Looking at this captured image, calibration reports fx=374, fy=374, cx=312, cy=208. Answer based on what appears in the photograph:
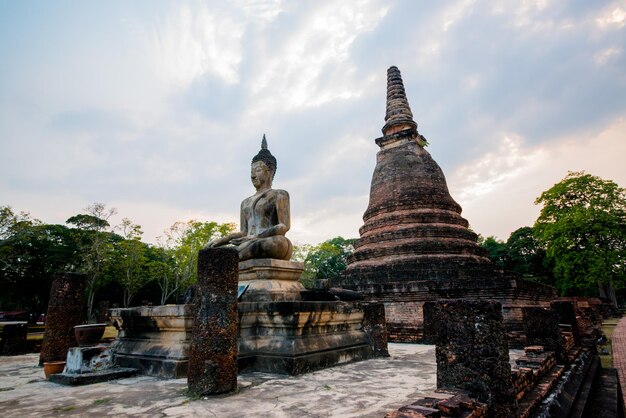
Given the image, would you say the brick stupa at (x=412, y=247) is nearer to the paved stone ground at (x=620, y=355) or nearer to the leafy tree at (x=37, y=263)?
the paved stone ground at (x=620, y=355)

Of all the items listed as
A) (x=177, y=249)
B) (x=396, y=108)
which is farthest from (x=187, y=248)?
(x=396, y=108)

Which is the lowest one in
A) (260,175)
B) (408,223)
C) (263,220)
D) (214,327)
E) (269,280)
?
(214,327)

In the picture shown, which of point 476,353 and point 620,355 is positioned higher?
point 476,353

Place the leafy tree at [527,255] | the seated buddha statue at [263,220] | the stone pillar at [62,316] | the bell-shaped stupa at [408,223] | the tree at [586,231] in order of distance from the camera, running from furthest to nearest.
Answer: the leafy tree at [527,255] → the tree at [586,231] → the bell-shaped stupa at [408,223] → the seated buddha statue at [263,220] → the stone pillar at [62,316]

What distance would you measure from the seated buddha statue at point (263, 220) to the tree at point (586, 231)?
29.5m

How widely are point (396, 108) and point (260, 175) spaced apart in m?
14.1

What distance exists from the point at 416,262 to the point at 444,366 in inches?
432

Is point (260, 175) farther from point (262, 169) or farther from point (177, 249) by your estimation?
point (177, 249)

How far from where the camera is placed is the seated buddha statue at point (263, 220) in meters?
6.91

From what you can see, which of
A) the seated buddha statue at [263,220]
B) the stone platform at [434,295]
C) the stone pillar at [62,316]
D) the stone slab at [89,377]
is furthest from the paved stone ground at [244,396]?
the stone platform at [434,295]

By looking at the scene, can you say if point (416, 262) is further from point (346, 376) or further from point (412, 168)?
point (346, 376)

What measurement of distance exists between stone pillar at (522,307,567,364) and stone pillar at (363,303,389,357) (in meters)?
2.53

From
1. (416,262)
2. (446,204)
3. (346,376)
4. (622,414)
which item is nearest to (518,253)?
(446,204)

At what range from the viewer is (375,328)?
24.0 ft
